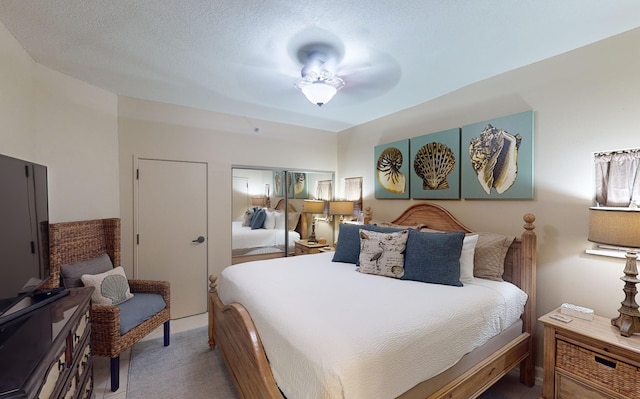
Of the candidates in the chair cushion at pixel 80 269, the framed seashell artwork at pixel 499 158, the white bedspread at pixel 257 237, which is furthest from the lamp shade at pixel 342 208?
the chair cushion at pixel 80 269

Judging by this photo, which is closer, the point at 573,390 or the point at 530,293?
the point at 573,390

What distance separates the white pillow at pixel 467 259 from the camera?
2211 mm

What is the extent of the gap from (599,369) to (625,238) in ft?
2.59

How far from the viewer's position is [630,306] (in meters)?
1.62

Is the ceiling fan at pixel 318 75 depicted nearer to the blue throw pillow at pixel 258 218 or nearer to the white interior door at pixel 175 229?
the white interior door at pixel 175 229

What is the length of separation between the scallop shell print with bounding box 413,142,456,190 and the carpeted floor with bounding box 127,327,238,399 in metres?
2.75

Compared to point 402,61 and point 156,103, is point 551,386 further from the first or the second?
point 156,103

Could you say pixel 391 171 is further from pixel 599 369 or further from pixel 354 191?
pixel 599 369

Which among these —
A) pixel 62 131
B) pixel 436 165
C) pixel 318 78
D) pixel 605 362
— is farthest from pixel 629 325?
pixel 62 131

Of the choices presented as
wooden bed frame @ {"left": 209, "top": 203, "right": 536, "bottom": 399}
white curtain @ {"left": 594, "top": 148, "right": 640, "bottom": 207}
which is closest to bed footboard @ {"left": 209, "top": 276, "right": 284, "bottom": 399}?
wooden bed frame @ {"left": 209, "top": 203, "right": 536, "bottom": 399}

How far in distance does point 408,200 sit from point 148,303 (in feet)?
9.80

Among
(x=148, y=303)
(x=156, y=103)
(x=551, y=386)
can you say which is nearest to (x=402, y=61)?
(x=551, y=386)

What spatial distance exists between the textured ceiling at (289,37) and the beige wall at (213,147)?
0.46 meters

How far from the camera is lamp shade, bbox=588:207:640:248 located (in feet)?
4.85
